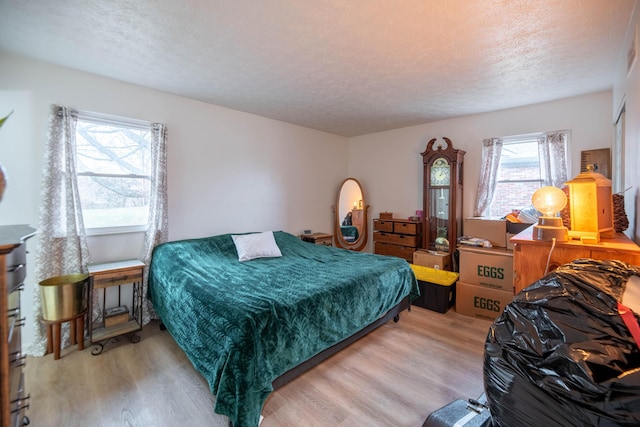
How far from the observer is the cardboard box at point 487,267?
300 centimetres

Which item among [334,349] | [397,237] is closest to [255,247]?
[334,349]

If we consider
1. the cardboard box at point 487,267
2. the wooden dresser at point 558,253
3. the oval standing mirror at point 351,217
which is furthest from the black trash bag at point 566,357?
the oval standing mirror at point 351,217

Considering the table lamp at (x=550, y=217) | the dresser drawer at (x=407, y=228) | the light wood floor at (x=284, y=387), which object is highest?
the table lamp at (x=550, y=217)

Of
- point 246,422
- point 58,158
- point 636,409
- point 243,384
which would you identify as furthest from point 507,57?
point 58,158

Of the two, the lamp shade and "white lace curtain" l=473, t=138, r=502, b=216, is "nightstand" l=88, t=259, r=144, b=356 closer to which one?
the lamp shade

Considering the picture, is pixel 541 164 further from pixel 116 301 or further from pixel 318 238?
pixel 116 301

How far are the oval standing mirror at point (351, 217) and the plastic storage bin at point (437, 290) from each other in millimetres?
1636

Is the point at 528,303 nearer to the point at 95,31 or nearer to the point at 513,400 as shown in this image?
the point at 513,400

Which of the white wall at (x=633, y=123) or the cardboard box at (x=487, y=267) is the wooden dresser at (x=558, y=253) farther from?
the cardboard box at (x=487, y=267)

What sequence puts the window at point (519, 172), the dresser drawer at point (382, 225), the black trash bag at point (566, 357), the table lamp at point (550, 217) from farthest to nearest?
the dresser drawer at point (382, 225) → the window at point (519, 172) → the table lamp at point (550, 217) → the black trash bag at point (566, 357)

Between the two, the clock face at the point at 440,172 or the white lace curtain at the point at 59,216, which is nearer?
the white lace curtain at the point at 59,216

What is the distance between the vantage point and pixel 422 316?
3131mm

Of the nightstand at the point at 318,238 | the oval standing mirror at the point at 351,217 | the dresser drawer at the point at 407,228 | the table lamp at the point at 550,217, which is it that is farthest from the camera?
the oval standing mirror at the point at 351,217

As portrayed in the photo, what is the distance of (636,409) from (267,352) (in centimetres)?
148
